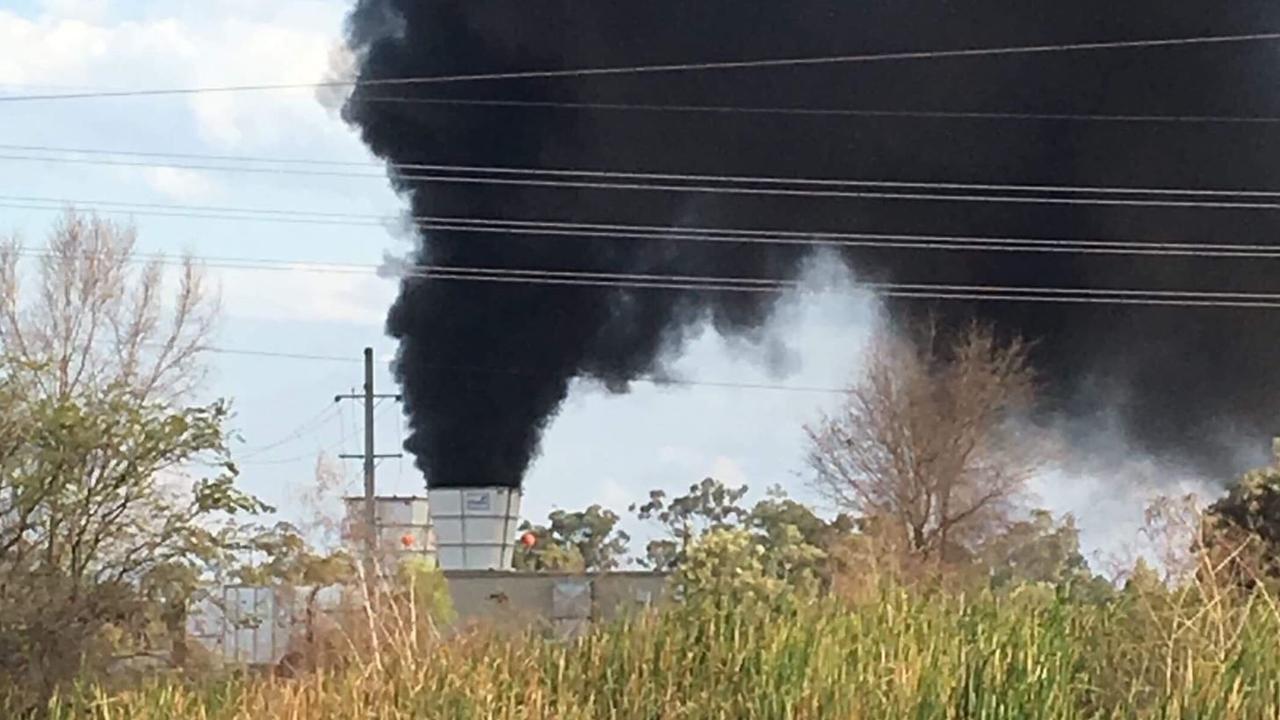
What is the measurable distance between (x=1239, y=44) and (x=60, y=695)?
105 feet

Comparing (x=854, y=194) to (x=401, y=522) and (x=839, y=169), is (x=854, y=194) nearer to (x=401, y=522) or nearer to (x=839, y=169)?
(x=839, y=169)

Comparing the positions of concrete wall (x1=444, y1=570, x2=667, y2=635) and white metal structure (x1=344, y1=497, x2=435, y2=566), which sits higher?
white metal structure (x1=344, y1=497, x2=435, y2=566)

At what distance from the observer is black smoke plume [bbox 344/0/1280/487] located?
119ft

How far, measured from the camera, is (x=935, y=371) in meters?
35.2

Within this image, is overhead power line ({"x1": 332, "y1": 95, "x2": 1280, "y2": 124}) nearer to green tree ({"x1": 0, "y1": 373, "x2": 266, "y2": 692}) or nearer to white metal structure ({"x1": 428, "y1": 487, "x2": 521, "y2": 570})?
white metal structure ({"x1": 428, "y1": 487, "x2": 521, "y2": 570})

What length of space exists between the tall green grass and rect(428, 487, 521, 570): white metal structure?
906 inches

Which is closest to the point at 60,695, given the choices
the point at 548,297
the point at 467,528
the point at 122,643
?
the point at 122,643

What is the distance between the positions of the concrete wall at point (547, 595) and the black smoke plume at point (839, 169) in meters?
3.66

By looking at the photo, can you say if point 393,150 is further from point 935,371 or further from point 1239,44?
point 1239,44

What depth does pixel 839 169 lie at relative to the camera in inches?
1502

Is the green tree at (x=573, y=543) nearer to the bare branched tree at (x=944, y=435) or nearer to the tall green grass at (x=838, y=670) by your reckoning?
the bare branched tree at (x=944, y=435)

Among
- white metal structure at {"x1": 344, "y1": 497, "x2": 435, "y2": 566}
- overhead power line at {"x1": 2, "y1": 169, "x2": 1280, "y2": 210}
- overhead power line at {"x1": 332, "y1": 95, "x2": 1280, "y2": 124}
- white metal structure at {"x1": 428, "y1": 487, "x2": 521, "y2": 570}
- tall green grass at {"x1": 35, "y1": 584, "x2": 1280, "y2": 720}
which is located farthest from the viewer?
overhead power line at {"x1": 332, "y1": 95, "x2": 1280, "y2": 124}

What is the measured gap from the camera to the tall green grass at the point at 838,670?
31.7 ft

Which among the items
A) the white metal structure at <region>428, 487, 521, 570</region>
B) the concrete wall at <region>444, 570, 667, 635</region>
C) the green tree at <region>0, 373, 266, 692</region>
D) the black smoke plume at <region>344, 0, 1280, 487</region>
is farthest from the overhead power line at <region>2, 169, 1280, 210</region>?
the green tree at <region>0, 373, 266, 692</region>
